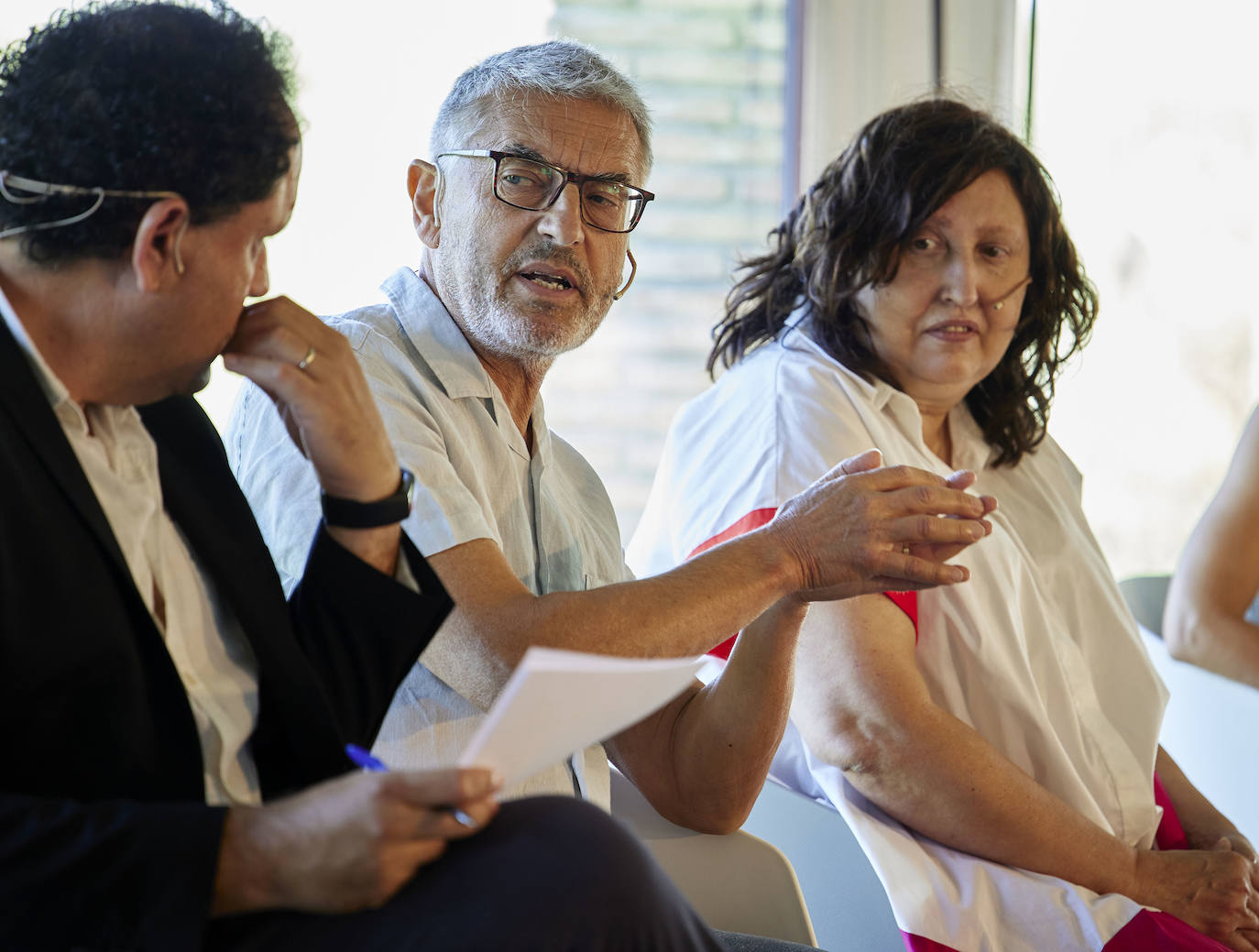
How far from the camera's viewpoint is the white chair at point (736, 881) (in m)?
1.46

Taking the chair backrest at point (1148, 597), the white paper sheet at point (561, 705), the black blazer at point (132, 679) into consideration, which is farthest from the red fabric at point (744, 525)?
the chair backrest at point (1148, 597)

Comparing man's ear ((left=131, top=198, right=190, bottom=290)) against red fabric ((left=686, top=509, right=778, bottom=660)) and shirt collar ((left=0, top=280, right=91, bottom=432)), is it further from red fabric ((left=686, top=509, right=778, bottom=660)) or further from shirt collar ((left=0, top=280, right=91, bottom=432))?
red fabric ((left=686, top=509, right=778, bottom=660))

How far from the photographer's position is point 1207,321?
3.31 metres

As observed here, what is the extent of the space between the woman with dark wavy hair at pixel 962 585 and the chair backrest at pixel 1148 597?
418 millimetres

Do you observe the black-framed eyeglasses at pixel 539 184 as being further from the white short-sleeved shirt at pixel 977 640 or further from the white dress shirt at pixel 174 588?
the white dress shirt at pixel 174 588

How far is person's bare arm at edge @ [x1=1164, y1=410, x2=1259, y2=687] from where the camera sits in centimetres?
211

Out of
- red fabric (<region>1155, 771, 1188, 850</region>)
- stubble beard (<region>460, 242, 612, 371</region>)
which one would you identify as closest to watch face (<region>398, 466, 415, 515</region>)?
A: stubble beard (<region>460, 242, 612, 371</region>)

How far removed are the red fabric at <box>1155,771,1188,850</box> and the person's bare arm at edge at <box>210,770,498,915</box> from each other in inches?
53.7

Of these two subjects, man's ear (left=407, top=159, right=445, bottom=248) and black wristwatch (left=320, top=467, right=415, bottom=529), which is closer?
black wristwatch (left=320, top=467, right=415, bottom=529)

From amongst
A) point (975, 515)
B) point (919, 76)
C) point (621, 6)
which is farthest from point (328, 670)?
point (919, 76)

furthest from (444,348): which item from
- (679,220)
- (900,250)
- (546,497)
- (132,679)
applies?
(679,220)

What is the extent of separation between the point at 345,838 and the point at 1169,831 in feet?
4.79

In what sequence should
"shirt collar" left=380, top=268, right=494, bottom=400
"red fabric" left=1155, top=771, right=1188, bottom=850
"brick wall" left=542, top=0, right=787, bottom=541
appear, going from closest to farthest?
"shirt collar" left=380, top=268, right=494, bottom=400
"red fabric" left=1155, top=771, right=1188, bottom=850
"brick wall" left=542, top=0, right=787, bottom=541

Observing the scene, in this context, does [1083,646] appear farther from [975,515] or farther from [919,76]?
[919,76]
